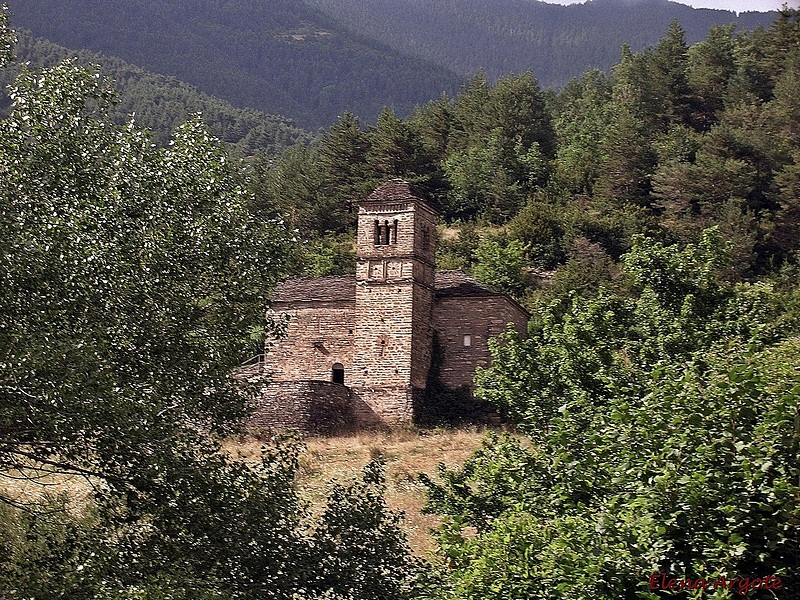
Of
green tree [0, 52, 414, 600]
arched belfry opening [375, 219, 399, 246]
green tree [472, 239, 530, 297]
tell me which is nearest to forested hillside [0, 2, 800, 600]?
green tree [0, 52, 414, 600]

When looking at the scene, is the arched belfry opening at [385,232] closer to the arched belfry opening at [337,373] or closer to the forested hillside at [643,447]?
the arched belfry opening at [337,373]

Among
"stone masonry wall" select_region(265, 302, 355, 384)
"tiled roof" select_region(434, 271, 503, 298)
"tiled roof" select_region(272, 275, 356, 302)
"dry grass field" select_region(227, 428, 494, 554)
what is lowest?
"dry grass field" select_region(227, 428, 494, 554)

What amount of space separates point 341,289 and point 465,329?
16.5ft

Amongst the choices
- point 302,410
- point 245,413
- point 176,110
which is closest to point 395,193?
point 302,410

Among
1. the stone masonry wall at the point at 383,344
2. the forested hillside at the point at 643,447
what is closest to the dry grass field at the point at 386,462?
the stone masonry wall at the point at 383,344

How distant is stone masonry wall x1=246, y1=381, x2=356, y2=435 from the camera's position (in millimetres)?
38250

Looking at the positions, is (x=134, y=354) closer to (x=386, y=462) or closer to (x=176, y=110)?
(x=386, y=462)

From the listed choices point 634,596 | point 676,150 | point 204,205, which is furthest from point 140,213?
point 676,150

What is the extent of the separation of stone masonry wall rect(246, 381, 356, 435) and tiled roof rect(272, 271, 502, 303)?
404cm

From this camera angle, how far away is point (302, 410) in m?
38.3

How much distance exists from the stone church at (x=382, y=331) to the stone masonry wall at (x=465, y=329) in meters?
0.04

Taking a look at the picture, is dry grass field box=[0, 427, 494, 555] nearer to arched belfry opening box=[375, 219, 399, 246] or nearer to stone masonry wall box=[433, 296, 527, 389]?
stone masonry wall box=[433, 296, 527, 389]

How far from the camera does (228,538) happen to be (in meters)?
16.4

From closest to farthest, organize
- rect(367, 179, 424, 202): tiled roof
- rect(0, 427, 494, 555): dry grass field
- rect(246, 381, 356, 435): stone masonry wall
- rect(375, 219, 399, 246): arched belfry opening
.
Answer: rect(0, 427, 494, 555): dry grass field < rect(246, 381, 356, 435): stone masonry wall < rect(375, 219, 399, 246): arched belfry opening < rect(367, 179, 424, 202): tiled roof
